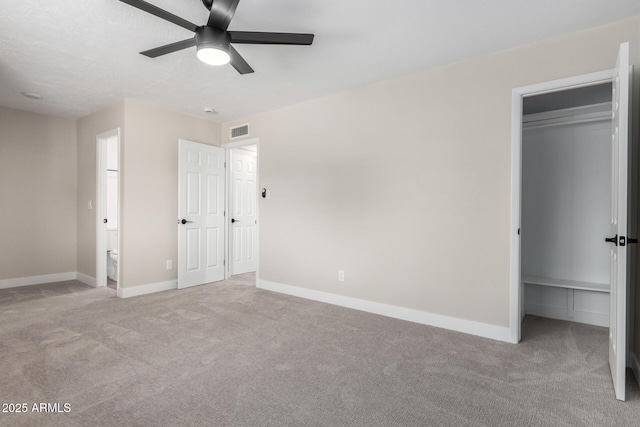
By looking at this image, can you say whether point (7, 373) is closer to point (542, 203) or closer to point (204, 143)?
point (204, 143)

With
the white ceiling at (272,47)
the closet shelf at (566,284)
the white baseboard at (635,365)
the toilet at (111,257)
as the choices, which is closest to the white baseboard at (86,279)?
the toilet at (111,257)

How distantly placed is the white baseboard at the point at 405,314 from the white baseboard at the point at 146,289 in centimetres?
148

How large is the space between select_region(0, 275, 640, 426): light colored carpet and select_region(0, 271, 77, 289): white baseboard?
1538mm

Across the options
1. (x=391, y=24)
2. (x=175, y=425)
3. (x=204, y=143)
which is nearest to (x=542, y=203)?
(x=391, y=24)

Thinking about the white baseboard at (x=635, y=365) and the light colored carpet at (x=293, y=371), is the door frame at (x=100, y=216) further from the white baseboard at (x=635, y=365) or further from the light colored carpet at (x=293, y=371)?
the white baseboard at (x=635, y=365)

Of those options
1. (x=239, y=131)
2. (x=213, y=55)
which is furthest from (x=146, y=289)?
(x=213, y=55)

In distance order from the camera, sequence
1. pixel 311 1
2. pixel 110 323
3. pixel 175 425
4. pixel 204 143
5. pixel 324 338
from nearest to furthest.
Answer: pixel 175 425 → pixel 311 1 → pixel 324 338 → pixel 110 323 → pixel 204 143

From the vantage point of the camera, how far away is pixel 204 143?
17.0ft

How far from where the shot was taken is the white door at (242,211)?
5.58 meters

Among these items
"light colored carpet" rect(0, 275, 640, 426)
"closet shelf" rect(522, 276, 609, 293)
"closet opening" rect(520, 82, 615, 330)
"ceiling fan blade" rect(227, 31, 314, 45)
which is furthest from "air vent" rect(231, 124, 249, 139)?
"closet shelf" rect(522, 276, 609, 293)

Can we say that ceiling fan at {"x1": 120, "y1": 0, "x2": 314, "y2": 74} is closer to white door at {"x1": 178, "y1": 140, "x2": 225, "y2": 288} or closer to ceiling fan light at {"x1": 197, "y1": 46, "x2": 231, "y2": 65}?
ceiling fan light at {"x1": 197, "y1": 46, "x2": 231, "y2": 65}

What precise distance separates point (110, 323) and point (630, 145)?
4.80 meters

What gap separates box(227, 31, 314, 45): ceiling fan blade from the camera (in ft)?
7.00

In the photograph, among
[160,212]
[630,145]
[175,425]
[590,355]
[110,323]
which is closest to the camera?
[175,425]
